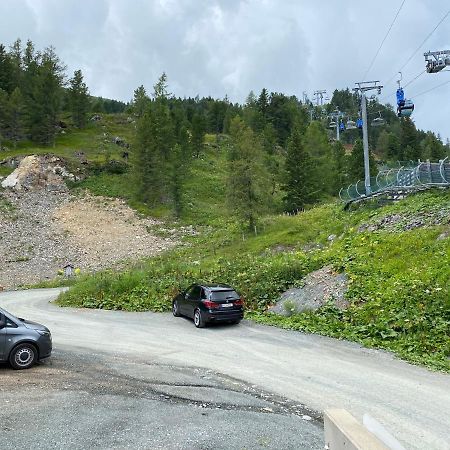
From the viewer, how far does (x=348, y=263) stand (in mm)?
18672

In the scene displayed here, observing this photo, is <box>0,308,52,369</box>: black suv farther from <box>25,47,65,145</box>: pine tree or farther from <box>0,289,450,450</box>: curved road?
<box>25,47,65,145</box>: pine tree

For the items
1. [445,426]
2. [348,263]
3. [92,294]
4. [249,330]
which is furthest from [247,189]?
[445,426]

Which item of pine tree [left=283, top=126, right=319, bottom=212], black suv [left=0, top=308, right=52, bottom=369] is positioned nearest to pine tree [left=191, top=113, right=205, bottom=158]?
pine tree [left=283, top=126, right=319, bottom=212]

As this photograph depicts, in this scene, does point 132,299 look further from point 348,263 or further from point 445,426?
point 445,426

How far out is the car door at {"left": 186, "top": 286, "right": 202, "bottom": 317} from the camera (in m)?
17.8

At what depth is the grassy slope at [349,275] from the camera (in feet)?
42.1

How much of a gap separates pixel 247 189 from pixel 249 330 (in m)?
23.7

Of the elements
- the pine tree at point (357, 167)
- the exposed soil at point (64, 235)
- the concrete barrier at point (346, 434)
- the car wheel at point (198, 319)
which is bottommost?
the car wheel at point (198, 319)

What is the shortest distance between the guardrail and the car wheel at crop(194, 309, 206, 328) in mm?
14847

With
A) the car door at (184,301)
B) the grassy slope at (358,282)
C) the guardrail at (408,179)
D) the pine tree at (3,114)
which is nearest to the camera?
the grassy slope at (358,282)

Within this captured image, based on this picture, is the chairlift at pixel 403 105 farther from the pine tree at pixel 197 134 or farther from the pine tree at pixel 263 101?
the pine tree at pixel 263 101

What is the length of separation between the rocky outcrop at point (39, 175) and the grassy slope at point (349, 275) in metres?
27.3

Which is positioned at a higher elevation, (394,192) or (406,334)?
(394,192)

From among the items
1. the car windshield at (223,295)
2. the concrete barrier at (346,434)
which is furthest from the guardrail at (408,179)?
the concrete barrier at (346,434)
